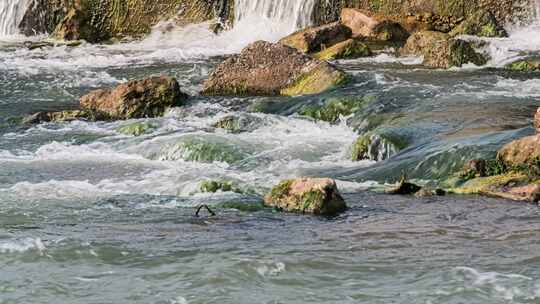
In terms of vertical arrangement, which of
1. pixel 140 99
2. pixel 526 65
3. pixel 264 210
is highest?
pixel 526 65

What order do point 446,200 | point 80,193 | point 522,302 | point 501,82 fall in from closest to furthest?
1. point 522,302
2. point 446,200
3. point 80,193
4. point 501,82

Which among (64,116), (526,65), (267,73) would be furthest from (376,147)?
(526,65)

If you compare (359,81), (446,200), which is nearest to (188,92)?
(359,81)

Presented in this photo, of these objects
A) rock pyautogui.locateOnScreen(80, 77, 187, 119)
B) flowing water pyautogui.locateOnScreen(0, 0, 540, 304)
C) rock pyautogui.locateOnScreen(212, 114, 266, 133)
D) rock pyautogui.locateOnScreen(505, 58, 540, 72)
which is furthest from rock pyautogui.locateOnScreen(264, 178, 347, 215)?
rock pyautogui.locateOnScreen(505, 58, 540, 72)

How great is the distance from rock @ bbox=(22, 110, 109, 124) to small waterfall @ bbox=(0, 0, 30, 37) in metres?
10.7

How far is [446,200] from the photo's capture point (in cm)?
993

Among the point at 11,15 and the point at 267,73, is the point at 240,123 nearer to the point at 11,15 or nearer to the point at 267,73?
the point at 267,73

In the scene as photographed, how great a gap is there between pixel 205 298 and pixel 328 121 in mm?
8100

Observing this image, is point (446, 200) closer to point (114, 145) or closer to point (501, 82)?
point (114, 145)

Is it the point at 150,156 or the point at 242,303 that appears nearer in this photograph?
the point at 242,303

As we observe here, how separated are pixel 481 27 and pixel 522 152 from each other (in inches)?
435

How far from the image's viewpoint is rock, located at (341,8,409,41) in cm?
2158

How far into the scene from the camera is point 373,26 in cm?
2161

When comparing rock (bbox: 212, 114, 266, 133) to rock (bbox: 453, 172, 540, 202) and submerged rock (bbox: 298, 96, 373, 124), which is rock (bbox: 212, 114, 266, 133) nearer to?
submerged rock (bbox: 298, 96, 373, 124)
